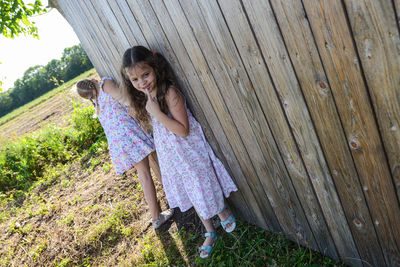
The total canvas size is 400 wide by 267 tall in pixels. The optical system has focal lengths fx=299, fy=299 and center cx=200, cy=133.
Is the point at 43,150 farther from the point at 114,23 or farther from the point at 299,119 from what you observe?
the point at 299,119

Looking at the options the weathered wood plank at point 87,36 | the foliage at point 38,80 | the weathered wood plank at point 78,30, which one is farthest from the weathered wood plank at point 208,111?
the foliage at point 38,80

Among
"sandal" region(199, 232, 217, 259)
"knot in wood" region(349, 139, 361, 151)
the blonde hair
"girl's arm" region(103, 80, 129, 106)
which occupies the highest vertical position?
the blonde hair

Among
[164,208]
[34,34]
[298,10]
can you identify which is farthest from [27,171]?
[298,10]

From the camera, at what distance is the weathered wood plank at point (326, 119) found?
1.36 meters

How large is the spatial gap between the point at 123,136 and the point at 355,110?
2.39m

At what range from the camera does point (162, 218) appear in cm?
342

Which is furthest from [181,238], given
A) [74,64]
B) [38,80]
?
[38,80]

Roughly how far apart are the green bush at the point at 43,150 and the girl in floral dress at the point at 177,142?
4249 millimetres

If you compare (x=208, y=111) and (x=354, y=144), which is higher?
(x=208, y=111)

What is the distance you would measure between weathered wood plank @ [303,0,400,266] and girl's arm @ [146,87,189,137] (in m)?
1.25

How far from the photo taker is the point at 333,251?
2.05 metres

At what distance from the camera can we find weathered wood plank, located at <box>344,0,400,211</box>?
43.1 inches

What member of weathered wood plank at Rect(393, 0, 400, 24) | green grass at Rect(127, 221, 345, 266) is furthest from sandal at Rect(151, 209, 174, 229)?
weathered wood plank at Rect(393, 0, 400, 24)

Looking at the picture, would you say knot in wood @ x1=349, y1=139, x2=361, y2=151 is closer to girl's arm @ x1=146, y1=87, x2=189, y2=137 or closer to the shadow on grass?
girl's arm @ x1=146, y1=87, x2=189, y2=137
